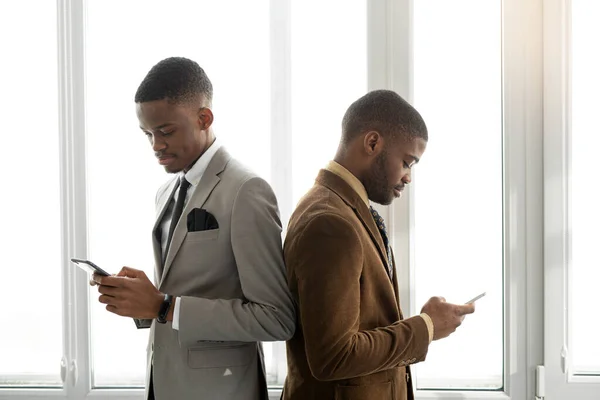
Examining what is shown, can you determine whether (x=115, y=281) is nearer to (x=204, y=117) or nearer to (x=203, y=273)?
(x=203, y=273)

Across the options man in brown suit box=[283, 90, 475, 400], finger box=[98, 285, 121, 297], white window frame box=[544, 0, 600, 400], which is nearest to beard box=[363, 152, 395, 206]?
man in brown suit box=[283, 90, 475, 400]

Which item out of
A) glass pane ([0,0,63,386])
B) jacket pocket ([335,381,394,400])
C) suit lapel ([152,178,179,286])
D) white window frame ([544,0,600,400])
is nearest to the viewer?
jacket pocket ([335,381,394,400])

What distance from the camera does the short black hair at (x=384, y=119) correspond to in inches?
61.6

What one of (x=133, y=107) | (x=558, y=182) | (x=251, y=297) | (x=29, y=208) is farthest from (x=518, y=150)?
(x=29, y=208)

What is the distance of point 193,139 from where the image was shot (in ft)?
5.29

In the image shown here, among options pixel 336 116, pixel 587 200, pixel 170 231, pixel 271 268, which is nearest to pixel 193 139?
pixel 170 231

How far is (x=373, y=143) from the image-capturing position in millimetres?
1556

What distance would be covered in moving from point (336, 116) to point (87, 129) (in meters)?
0.91

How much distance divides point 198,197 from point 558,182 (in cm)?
130

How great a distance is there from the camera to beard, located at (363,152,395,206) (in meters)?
1.56

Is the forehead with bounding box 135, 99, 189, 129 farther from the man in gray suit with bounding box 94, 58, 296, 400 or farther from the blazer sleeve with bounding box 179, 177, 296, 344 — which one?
the blazer sleeve with bounding box 179, 177, 296, 344

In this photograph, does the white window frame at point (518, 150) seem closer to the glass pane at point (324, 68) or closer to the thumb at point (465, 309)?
the glass pane at point (324, 68)

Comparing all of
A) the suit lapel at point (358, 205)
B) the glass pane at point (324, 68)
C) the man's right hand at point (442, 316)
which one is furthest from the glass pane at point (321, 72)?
the man's right hand at point (442, 316)

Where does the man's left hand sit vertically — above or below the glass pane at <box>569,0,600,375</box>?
below
